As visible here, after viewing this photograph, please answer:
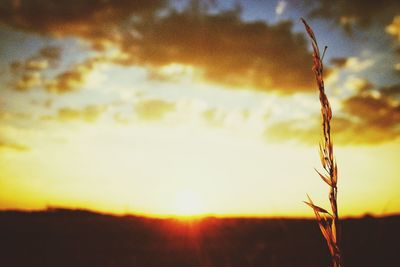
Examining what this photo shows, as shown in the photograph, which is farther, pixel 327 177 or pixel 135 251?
pixel 135 251

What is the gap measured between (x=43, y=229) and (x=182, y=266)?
12623mm

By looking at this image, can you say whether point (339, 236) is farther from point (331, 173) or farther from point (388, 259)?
point (388, 259)

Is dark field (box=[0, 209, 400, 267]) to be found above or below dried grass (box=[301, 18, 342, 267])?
below

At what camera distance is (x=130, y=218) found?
37312 millimetres

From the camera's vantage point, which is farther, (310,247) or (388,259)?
(310,247)

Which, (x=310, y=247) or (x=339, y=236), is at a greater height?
(x=339, y=236)

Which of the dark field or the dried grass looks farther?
the dark field

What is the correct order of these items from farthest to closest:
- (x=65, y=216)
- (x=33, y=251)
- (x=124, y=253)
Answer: (x=65, y=216) → (x=124, y=253) → (x=33, y=251)

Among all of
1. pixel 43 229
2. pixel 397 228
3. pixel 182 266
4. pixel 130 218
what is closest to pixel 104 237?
pixel 43 229

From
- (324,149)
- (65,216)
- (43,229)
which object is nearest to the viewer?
(324,149)

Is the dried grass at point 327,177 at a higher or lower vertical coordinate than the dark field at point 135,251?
higher

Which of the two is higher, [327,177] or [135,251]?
[327,177]

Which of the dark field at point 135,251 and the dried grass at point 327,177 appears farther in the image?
the dark field at point 135,251

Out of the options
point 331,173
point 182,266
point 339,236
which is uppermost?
point 331,173
